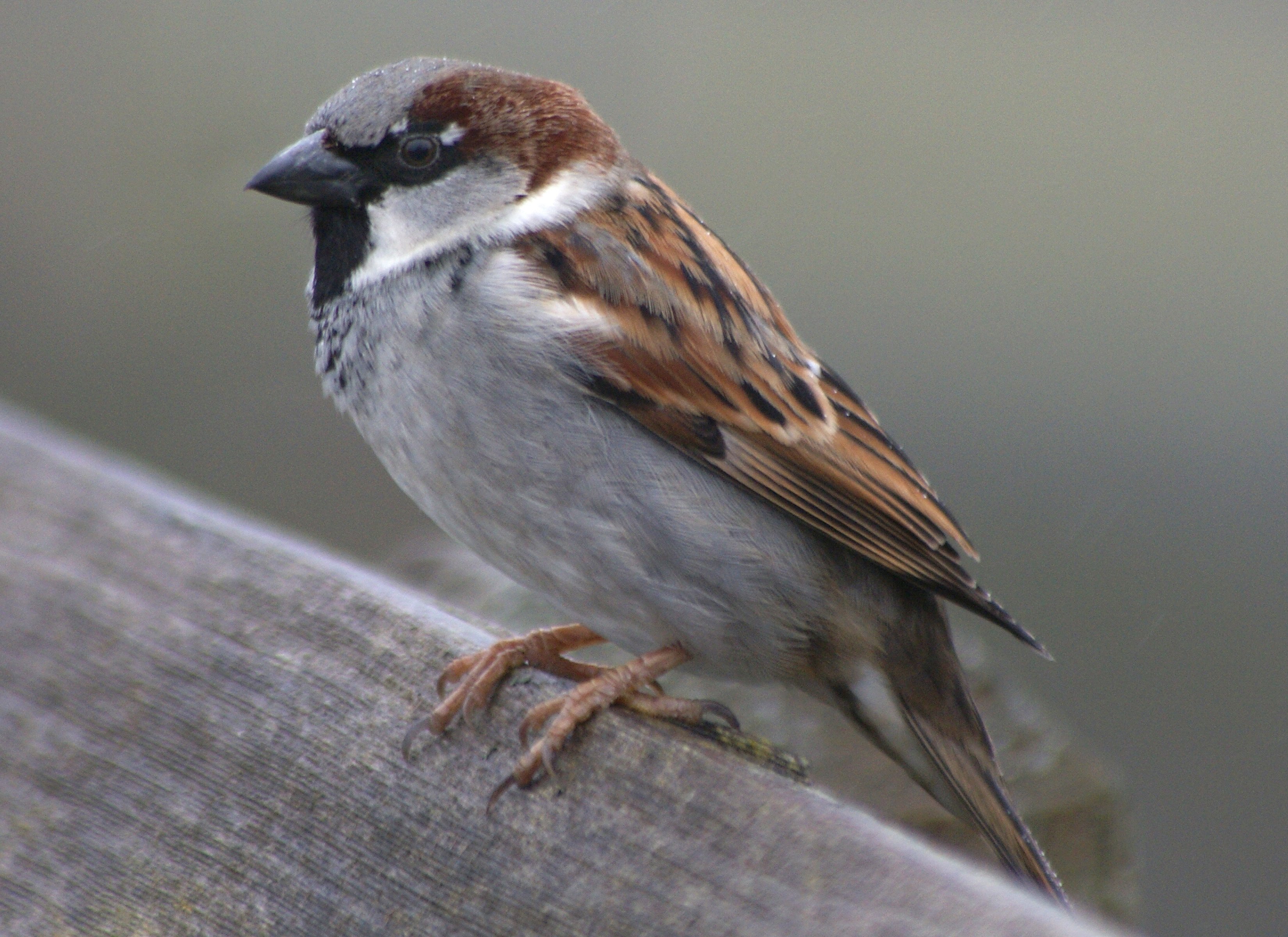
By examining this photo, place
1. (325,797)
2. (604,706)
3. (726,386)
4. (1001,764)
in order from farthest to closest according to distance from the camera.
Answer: (1001,764)
(726,386)
(604,706)
(325,797)

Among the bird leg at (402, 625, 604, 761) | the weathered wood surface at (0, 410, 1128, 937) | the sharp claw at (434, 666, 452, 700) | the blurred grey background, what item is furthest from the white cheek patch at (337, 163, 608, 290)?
the blurred grey background

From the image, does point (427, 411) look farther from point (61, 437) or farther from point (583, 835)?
point (61, 437)

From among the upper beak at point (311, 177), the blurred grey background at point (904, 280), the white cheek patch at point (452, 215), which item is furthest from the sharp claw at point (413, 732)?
the blurred grey background at point (904, 280)

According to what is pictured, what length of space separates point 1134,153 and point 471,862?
4592 millimetres

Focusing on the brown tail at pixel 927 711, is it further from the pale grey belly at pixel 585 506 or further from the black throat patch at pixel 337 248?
the black throat patch at pixel 337 248

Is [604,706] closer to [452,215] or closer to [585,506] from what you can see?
[585,506]

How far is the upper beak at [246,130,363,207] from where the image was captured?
6.52 ft

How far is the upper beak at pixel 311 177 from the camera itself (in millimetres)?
1988

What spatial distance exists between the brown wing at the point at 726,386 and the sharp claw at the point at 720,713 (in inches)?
14.4

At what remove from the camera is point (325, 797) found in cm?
145

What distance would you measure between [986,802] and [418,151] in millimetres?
1129

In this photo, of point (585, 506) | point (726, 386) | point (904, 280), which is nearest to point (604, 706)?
point (585, 506)

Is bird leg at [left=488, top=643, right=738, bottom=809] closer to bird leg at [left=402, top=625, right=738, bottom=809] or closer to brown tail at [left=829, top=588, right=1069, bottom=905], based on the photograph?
bird leg at [left=402, top=625, right=738, bottom=809]

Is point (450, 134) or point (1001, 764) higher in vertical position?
point (450, 134)
